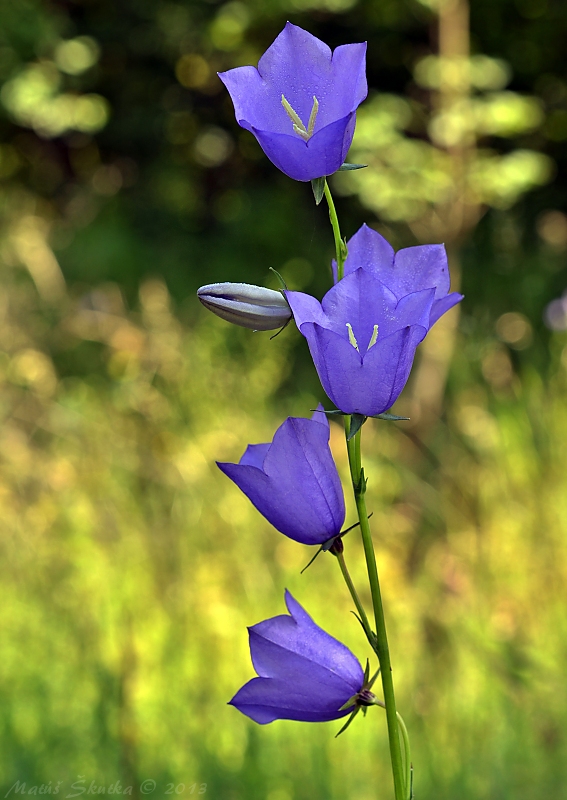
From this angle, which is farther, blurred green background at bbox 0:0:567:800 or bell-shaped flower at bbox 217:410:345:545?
blurred green background at bbox 0:0:567:800

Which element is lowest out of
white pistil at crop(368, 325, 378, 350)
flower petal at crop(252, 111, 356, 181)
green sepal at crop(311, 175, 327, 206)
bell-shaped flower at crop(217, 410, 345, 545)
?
bell-shaped flower at crop(217, 410, 345, 545)

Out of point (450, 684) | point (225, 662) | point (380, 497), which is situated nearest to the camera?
point (450, 684)

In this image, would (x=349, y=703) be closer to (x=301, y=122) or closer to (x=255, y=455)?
(x=255, y=455)

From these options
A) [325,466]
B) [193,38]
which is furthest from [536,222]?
[325,466]

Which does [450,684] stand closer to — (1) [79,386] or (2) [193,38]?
(1) [79,386]

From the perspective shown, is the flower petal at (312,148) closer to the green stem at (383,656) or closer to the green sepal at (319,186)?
the green sepal at (319,186)

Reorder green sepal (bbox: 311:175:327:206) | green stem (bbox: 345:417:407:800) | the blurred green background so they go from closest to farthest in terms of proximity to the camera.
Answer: green stem (bbox: 345:417:407:800)
green sepal (bbox: 311:175:327:206)
the blurred green background

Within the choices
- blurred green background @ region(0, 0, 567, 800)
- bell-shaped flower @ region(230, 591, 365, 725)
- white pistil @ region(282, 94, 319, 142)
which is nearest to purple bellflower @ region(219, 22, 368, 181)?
white pistil @ region(282, 94, 319, 142)

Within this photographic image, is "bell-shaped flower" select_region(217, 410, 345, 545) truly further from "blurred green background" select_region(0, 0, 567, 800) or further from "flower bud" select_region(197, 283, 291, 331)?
"blurred green background" select_region(0, 0, 567, 800)
